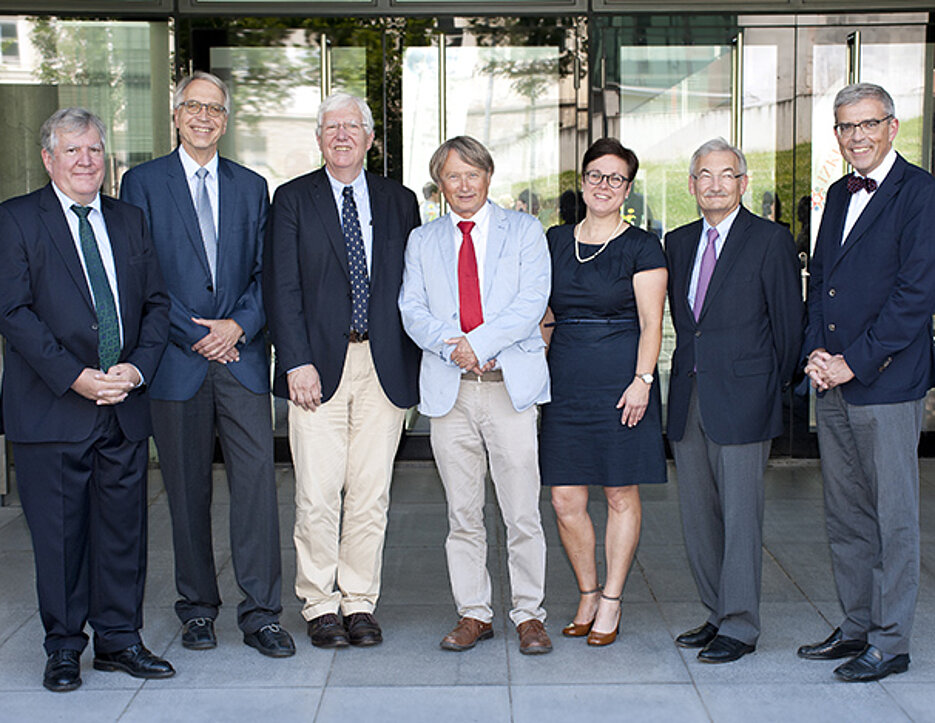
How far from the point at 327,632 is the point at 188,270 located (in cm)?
145

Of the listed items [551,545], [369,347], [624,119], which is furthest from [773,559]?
[624,119]

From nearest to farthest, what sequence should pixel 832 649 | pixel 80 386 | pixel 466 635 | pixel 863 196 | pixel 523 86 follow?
1. pixel 80 386
2. pixel 863 196
3. pixel 832 649
4. pixel 466 635
5. pixel 523 86

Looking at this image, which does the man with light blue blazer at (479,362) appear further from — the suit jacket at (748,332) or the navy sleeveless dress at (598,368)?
the suit jacket at (748,332)

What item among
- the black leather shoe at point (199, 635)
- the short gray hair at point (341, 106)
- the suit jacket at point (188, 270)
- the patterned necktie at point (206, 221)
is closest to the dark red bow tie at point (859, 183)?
the short gray hair at point (341, 106)

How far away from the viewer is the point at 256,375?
423 centimetres

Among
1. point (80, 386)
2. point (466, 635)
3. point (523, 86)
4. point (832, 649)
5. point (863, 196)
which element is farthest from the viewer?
point (523, 86)

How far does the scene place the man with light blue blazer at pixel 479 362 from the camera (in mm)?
4039

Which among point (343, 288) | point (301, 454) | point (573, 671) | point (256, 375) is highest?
point (343, 288)

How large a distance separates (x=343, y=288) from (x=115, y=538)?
122 cm

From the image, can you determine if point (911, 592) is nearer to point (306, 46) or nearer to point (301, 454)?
point (301, 454)

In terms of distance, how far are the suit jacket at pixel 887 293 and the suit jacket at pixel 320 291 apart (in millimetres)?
1579

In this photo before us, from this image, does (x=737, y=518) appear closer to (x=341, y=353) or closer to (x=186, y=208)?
(x=341, y=353)

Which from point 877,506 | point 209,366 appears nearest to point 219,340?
point 209,366

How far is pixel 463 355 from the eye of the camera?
399 cm
